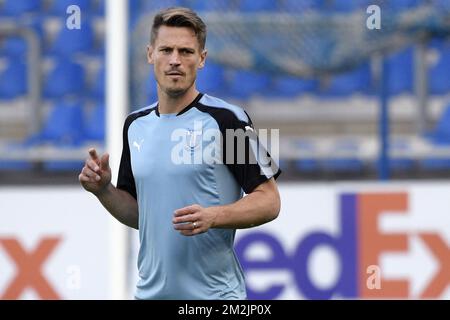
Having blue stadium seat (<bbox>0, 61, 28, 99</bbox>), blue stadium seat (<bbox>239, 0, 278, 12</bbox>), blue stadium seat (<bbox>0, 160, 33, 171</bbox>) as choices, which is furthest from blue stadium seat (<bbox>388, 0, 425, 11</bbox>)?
blue stadium seat (<bbox>0, 61, 28, 99</bbox>)

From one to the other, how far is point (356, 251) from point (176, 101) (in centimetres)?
280

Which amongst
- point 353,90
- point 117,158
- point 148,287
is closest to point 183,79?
point 148,287

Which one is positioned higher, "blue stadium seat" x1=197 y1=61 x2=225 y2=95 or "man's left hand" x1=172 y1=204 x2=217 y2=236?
"blue stadium seat" x1=197 y1=61 x2=225 y2=95

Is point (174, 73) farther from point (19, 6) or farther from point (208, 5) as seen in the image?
point (19, 6)

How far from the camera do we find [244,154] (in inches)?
108

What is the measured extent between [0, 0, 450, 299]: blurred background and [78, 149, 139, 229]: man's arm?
2252 mm

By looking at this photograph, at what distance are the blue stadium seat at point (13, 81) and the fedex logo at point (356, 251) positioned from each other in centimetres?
259

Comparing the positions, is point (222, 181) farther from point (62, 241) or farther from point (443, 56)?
point (443, 56)

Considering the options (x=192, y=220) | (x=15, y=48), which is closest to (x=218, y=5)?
(x=15, y=48)

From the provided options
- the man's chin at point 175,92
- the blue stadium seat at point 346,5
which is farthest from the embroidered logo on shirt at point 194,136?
the blue stadium seat at point 346,5

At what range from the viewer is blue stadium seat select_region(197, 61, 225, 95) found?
253 inches

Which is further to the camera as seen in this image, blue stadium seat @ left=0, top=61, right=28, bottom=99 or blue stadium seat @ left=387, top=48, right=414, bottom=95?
blue stadium seat @ left=0, top=61, right=28, bottom=99

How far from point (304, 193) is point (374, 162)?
1118 mm

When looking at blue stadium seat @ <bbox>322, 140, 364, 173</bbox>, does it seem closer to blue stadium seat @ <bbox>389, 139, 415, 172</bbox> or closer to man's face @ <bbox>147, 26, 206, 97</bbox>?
blue stadium seat @ <bbox>389, 139, 415, 172</bbox>
